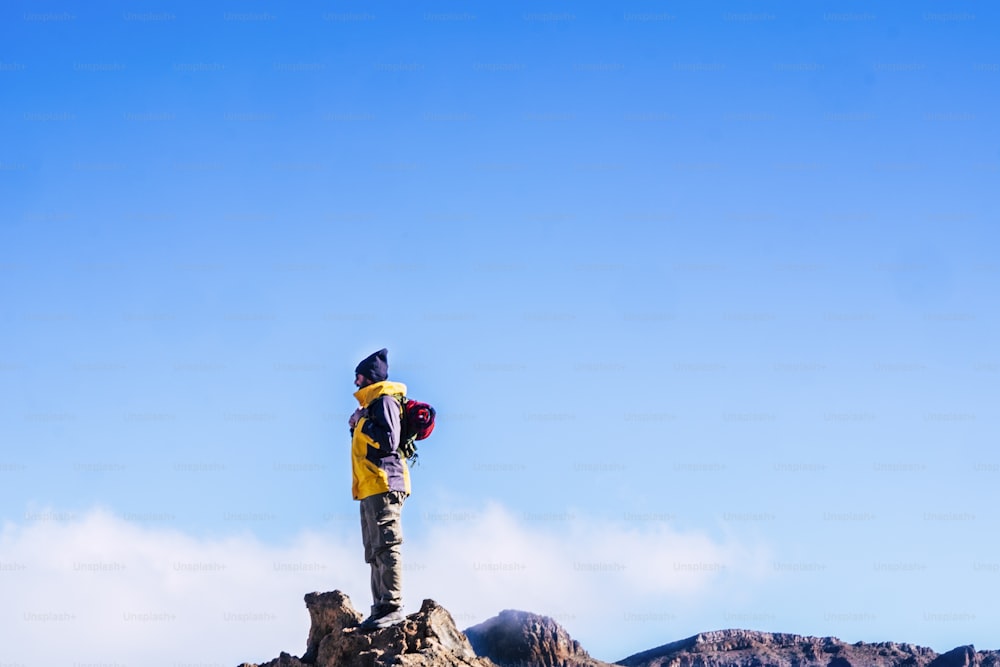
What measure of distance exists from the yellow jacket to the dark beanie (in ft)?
0.53

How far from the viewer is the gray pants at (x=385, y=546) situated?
13344mm

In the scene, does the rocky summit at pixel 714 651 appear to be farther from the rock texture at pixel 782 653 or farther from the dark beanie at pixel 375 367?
the dark beanie at pixel 375 367

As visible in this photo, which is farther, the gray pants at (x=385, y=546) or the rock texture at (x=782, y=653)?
the rock texture at (x=782, y=653)

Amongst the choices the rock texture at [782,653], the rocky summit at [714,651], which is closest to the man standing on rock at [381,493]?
the rocky summit at [714,651]

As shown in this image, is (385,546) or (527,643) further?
(527,643)

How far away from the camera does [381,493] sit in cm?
1339

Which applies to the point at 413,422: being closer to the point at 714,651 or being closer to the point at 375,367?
the point at 375,367

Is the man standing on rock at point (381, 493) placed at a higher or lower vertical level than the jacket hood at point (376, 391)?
lower

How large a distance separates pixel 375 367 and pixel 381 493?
148 centimetres

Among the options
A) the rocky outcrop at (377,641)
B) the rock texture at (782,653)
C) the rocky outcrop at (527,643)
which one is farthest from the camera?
the rock texture at (782,653)

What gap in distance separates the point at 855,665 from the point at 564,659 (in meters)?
7.42

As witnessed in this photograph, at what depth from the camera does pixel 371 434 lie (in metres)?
13.5

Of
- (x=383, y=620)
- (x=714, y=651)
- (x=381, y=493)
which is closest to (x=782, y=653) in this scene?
(x=714, y=651)

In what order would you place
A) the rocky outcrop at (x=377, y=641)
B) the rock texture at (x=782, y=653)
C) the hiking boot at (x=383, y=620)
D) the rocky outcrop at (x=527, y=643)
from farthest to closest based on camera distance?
the rock texture at (x=782, y=653), the rocky outcrop at (x=527, y=643), the hiking boot at (x=383, y=620), the rocky outcrop at (x=377, y=641)
